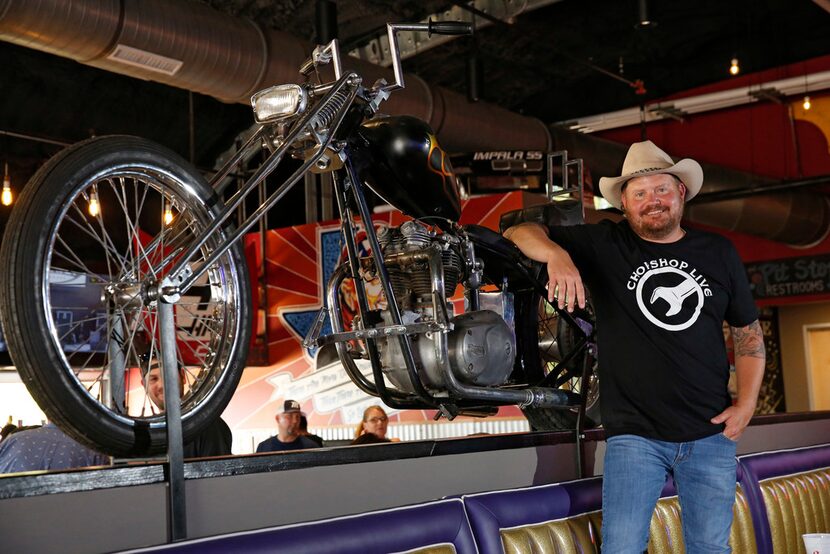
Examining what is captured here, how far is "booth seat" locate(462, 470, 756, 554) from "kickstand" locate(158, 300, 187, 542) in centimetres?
64

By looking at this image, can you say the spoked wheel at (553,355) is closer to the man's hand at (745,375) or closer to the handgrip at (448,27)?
the man's hand at (745,375)

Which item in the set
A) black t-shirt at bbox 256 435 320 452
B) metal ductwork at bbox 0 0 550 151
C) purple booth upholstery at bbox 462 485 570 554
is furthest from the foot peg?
metal ductwork at bbox 0 0 550 151

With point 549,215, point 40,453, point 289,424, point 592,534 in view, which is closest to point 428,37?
point 289,424

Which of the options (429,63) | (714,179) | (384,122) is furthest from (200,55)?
(714,179)

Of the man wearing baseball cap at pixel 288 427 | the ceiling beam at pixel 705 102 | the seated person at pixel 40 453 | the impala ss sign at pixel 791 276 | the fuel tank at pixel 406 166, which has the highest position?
the ceiling beam at pixel 705 102

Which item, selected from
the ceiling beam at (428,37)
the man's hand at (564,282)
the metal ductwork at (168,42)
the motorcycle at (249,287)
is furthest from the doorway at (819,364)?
the man's hand at (564,282)

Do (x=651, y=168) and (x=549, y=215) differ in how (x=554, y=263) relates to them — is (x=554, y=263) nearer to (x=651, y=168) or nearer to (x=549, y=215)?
(x=651, y=168)

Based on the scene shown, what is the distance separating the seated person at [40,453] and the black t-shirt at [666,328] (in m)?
1.90

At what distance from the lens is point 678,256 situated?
235cm

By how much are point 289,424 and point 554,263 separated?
Result: 4.25 m

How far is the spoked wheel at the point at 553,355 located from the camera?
10.3 ft

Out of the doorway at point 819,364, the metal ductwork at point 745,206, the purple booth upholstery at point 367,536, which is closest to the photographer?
the purple booth upholstery at point 367,536

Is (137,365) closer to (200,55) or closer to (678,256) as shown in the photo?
(678,256)

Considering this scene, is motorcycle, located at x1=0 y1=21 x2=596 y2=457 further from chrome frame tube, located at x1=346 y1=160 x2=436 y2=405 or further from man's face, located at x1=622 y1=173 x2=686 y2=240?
man's face, located at x1=622 y1=173 x2=686 y2=240
